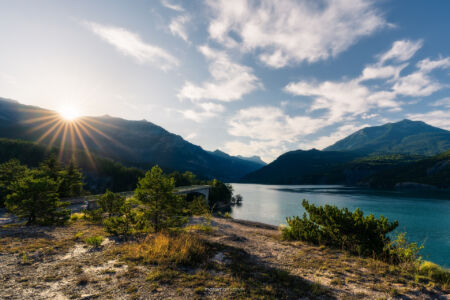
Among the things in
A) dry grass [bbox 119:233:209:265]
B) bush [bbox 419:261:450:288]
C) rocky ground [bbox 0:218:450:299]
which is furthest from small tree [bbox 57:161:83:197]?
bush [bbox 419:261:450:288]

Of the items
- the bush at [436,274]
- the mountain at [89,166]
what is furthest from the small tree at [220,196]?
the bush at [436,274]

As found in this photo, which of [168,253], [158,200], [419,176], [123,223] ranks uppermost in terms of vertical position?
[419,176]

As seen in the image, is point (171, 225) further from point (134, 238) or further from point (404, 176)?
point (404, 176)

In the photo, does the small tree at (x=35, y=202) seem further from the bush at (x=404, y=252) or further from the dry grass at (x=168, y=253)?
the bush at (x=404, y=252)

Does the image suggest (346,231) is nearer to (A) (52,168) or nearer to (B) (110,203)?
(B) (110,203)

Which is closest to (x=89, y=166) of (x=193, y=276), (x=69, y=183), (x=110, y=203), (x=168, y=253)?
(x=69, y=183)

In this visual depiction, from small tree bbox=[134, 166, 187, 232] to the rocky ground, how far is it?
2.27 metres

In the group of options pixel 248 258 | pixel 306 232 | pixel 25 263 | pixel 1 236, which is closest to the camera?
pixel 25 263

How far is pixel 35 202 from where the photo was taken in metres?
13.9

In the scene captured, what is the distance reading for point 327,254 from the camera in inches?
441

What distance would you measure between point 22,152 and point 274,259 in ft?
386

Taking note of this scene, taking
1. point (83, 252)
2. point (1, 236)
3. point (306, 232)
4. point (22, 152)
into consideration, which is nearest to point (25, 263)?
point (83, 252)

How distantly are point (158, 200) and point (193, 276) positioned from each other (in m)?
6.14

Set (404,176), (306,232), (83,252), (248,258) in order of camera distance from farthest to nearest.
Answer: (404,176) → (306,232) → (248,258) → (83,252)
